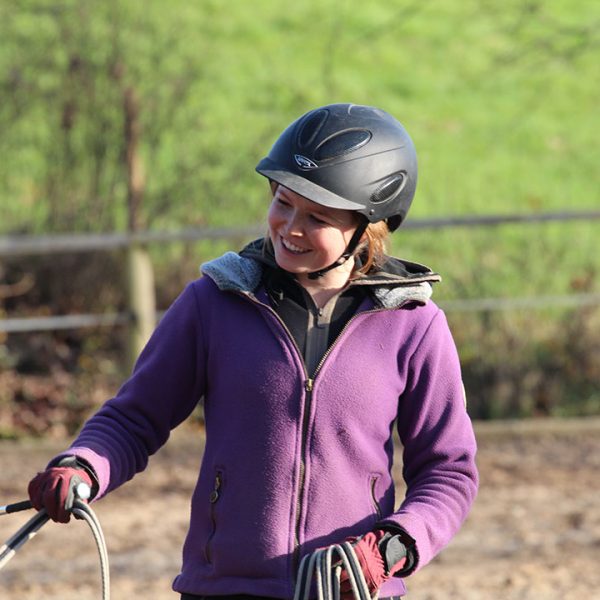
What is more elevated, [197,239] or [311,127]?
[311,127]

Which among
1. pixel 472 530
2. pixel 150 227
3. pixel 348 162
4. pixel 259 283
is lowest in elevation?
pixel 472 530

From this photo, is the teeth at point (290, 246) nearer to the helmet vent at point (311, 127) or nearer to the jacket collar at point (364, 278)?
the jacket collar at point (364, 278)

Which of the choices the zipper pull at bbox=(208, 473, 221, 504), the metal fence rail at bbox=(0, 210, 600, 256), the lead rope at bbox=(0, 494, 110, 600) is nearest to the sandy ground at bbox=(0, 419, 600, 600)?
the metal fence rail at bbox=(0, 210, 600, 256)

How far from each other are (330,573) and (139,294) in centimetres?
513

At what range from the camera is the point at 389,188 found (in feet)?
9.30

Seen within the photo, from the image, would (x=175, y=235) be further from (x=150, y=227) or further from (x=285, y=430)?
(x=285, y=430)

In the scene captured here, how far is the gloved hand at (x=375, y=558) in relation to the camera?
2502 millimetres

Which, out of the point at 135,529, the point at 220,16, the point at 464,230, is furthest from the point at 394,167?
the point at 220,16

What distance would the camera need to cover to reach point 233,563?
104 inches

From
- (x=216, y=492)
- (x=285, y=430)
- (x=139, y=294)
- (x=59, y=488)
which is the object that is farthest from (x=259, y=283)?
(x=139, y=294)

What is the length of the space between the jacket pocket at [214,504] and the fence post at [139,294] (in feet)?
15.9

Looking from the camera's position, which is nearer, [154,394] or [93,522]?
[93,522]

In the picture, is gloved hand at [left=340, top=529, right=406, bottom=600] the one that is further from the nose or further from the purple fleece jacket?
the nose

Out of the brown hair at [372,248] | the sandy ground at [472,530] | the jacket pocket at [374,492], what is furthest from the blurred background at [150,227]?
the jacket pocket at [374,492]
